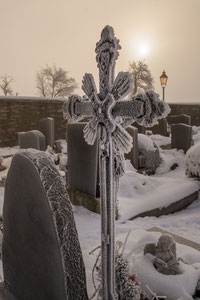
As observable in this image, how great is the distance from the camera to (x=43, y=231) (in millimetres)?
1535

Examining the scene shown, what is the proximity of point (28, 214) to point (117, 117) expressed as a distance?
→ 78 cm

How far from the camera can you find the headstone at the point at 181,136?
10.4 metres

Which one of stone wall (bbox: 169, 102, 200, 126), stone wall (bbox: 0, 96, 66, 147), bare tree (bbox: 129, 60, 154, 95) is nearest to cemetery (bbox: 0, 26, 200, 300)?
stone wall (bbox: 0, 96, 66, 147)

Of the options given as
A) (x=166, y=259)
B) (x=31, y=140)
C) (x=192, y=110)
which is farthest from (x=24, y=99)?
(x=166, y=259)

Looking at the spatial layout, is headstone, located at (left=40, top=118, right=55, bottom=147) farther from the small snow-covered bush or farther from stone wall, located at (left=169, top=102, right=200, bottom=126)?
stone wall, located at (left=169, top=102, right=200, bottom=126)

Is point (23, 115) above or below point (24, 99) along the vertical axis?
below

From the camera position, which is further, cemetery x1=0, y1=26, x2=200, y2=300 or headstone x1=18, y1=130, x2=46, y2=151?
headstone x1=18, y1=130, x2=46, y2=151

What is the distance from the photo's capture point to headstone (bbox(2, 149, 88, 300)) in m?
1.50

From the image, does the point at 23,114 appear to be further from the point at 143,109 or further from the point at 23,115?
the point at 143,109

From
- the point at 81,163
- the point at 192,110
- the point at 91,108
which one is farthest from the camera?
the point at 192,110

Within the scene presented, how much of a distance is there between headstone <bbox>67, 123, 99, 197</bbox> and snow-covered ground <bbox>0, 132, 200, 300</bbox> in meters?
0.44

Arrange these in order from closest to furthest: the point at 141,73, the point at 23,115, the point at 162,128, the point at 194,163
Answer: the point at 194,163 → the point at 23,115 → the point at 162,128 → the point at 141,73

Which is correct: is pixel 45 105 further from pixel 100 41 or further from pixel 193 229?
pixel 100 41

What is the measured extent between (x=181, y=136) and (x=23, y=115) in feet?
29.9
